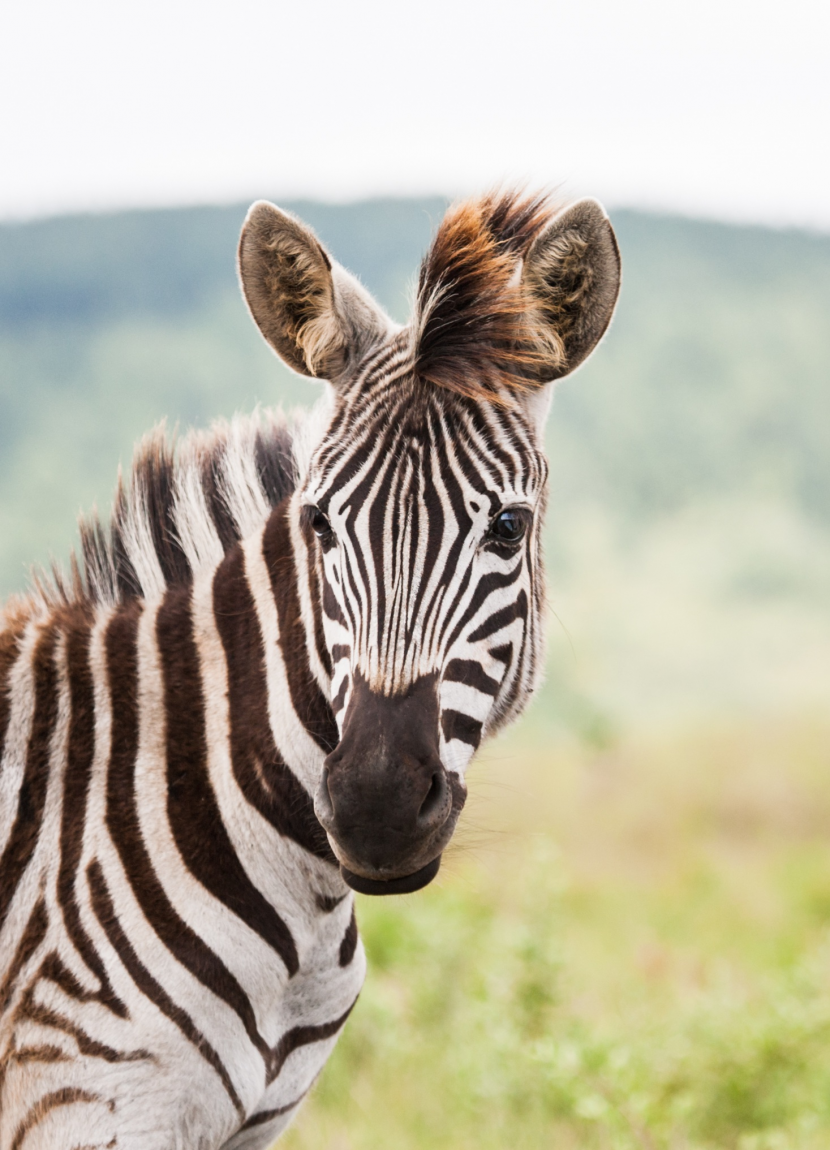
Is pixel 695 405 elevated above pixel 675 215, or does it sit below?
below

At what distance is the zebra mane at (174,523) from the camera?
3301 millimetres

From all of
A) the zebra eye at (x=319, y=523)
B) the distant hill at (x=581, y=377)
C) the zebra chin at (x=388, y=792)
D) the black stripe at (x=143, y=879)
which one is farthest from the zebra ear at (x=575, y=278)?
the distant hill at (x=581, y=377)

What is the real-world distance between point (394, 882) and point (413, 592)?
77 centimetres

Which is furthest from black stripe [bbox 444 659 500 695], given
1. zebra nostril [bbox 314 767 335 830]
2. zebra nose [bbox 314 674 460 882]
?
zebra nostril [bbox 314 767 335 830]

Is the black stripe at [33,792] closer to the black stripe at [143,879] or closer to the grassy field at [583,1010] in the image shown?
the black stripe at [143,879]

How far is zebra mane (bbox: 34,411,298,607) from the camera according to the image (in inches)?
130

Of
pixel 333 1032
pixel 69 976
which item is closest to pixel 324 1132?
pixel 333 1032

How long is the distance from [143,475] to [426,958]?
6110mm

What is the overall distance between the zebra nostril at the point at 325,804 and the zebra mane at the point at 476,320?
1.17m

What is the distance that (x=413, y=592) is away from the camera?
2.50 meters

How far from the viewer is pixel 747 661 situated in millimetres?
45906

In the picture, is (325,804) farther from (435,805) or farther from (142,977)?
(142,977)

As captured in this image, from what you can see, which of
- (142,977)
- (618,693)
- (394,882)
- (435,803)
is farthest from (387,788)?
(618,693)

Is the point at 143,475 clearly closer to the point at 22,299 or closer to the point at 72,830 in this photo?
the point at 72,830
